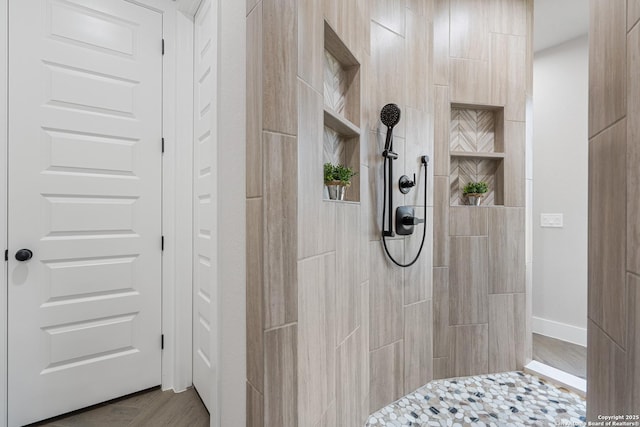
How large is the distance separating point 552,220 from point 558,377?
1561mm

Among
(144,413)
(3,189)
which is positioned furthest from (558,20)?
(144,413)

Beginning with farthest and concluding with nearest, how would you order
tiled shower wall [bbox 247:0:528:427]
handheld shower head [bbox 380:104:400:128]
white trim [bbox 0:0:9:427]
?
1. handheld shower head [bbox 380:104:400:128]
2. white trim [bbox 0:0:9:427]
3. tiled shower wall [bbox 247:0:528:427]

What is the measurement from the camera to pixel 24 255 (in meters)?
1.58

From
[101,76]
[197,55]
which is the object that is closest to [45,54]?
[101,76]

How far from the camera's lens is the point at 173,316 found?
198cm

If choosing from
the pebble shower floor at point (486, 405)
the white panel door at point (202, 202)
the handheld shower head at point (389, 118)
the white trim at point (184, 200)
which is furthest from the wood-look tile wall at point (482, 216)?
the white trim at point (184, 200)

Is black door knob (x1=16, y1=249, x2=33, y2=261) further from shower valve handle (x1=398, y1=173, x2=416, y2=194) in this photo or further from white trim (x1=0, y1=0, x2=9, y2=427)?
shower valve handle (x1=398, y1=173, x2=416, y2=194)

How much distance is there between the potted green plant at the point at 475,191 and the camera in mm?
2197

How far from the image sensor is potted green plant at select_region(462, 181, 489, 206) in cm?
220

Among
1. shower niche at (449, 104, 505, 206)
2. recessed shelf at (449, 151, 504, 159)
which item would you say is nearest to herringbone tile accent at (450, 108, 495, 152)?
shower niche at (449, 104, 505, 206)

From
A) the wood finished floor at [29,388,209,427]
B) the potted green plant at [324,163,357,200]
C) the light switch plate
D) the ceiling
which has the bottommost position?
the wood finished floor at [29,388,209,427]

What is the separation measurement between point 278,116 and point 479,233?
6.00 ft

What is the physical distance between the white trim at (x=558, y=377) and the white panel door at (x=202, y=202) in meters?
2.20

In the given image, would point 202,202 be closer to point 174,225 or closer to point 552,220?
point 174,225
